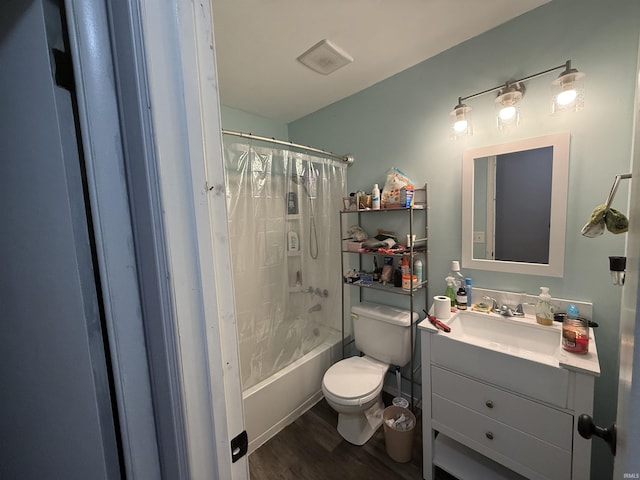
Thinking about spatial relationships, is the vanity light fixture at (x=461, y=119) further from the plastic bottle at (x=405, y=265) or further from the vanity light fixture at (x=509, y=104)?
the plastic bottle at (x=405, y=265)

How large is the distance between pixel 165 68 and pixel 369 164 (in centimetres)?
172

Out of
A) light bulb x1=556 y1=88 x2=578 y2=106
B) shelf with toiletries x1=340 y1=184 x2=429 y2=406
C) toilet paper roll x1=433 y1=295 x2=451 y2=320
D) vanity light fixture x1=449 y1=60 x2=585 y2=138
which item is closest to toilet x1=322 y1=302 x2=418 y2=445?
shelf with toiletries x1=340 y1=184 x2=429 y2=406

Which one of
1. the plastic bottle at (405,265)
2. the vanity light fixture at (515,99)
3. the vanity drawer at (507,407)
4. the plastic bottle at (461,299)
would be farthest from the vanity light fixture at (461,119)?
the vanity drawer at (507,407)

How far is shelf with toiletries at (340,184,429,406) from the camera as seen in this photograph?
65.5 inches

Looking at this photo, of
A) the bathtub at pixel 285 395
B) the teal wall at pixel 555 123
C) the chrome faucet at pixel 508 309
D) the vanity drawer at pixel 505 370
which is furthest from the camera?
the bathtub at pixel 285 395

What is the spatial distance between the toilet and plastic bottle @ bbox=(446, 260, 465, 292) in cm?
34

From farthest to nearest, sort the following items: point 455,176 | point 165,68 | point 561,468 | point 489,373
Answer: point 455,176 < point 489,373 < point 561,468 < point 165,68

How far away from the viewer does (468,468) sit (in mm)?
1297

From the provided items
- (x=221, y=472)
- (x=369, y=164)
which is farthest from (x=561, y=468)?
(x=369, y=164)

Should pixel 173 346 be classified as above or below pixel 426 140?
below

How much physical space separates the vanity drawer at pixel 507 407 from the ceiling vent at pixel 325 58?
6.01 feet

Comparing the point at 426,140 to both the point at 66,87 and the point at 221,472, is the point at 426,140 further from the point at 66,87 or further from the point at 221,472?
the point at 221,472

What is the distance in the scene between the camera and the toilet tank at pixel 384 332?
67.1 inches

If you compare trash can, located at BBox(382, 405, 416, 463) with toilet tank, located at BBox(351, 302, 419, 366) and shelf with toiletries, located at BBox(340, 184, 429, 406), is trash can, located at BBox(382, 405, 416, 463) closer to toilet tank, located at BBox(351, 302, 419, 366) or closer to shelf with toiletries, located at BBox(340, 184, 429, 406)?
shelf with toiletries, located at BBox(340, 184, 429, 406)
